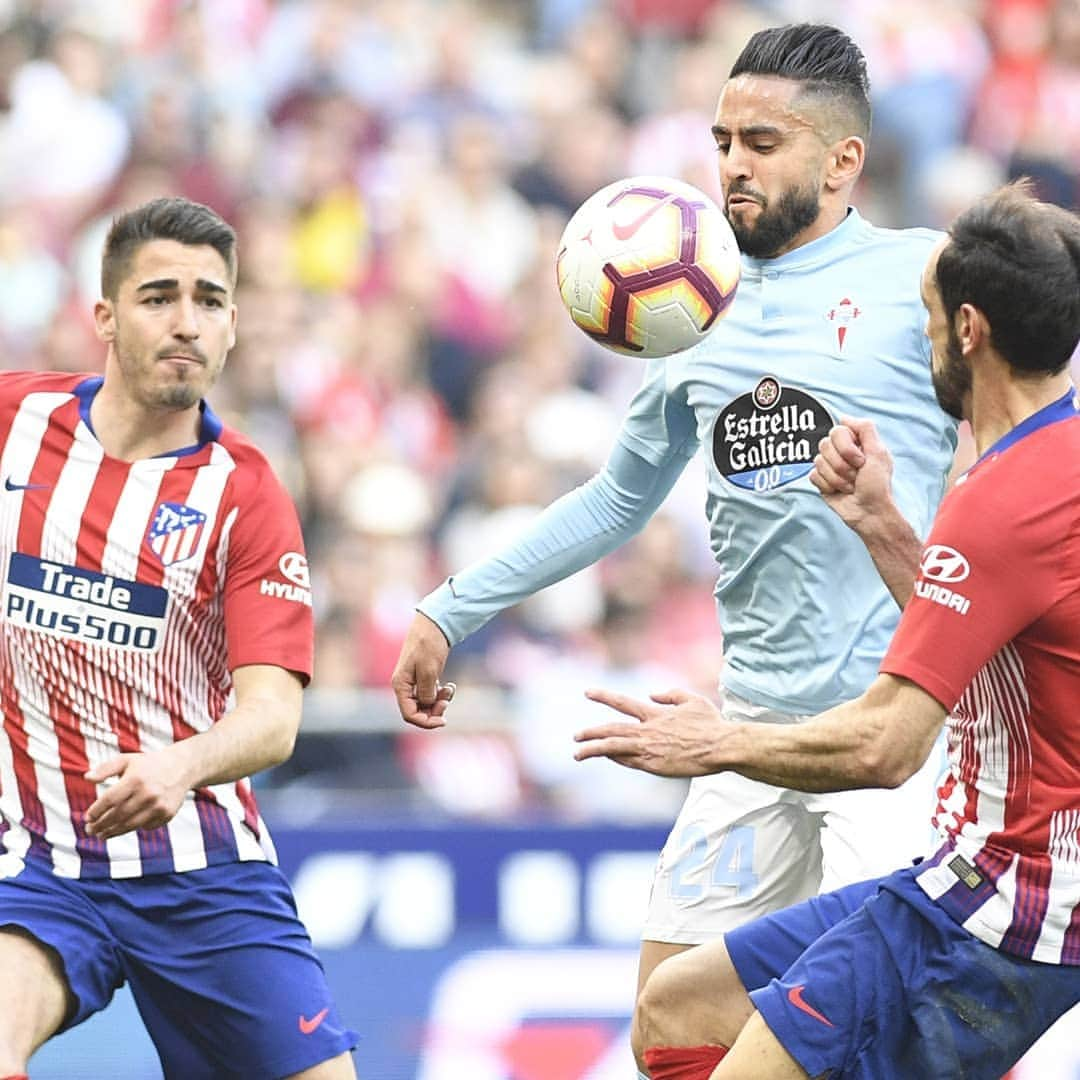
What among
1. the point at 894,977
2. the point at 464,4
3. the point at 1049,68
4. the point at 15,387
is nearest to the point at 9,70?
the point at 464,4

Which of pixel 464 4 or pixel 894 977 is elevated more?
pixel 464 4

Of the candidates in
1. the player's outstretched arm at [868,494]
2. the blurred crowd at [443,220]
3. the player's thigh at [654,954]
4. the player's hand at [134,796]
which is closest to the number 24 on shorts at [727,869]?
the player's thigh at [654,954]

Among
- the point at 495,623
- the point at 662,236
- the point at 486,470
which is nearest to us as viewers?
the point at 662,236

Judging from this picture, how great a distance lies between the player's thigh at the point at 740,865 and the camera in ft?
17.8

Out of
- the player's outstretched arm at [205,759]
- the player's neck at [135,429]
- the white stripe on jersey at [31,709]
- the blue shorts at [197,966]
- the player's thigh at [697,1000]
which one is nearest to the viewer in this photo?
the player's outstretched arm at [205,759]

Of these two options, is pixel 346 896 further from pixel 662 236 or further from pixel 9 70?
pixel 9 70

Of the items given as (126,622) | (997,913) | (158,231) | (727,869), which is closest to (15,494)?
Result: (126,622)

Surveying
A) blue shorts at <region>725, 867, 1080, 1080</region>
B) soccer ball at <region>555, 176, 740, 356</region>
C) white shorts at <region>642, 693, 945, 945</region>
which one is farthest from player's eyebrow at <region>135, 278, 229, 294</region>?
blue shorts at <region>725, 867, 1080, 1080</region>

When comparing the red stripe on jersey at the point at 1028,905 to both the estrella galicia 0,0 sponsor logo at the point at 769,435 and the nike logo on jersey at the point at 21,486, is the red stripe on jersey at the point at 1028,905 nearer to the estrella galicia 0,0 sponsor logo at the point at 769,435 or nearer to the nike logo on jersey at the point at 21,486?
the estrella galicia 0,0 sponsor logo at the point at 769,435

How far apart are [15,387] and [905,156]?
9.27 m

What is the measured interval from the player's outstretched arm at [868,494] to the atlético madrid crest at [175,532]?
5.33 feet

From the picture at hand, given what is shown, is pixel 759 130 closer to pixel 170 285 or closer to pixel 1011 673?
pixel 170 285

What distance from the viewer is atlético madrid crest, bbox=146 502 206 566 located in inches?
213

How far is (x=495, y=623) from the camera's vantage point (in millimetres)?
10414
